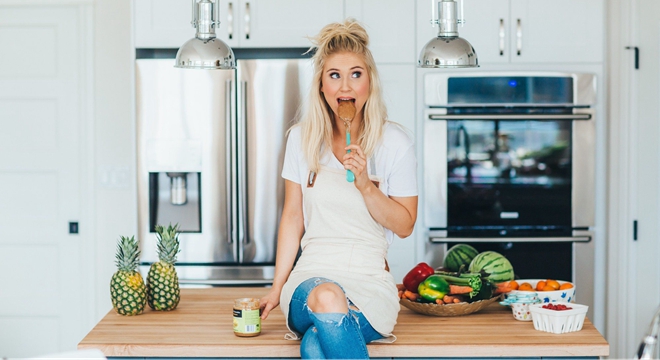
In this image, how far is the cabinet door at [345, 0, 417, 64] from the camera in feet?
12.0

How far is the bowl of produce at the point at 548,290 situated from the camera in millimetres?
2293

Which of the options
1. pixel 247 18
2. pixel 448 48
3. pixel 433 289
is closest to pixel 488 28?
pixel 247 18

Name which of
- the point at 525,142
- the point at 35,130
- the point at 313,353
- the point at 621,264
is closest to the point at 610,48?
the point at 525,142

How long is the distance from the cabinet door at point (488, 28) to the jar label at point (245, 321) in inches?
82.6

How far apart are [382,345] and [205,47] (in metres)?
1.05

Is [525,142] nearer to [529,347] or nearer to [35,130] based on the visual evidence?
[529,347]

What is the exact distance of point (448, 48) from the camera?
2.23 m

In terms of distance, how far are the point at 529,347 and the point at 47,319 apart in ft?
10.3

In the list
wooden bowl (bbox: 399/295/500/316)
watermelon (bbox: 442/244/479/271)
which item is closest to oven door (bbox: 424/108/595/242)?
watermelon (bbox: 442/244/479/271)

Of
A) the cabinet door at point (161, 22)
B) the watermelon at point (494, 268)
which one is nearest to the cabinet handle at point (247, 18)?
the cabinet door at point (161, 22)

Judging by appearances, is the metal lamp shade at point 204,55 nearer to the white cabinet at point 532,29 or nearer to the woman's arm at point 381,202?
the woman's arm at point 381,202

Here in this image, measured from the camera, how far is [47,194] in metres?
4.26

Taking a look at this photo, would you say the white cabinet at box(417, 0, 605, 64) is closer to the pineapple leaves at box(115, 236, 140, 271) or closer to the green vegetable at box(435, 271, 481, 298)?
the green vegetable at box(435, 271, 481, 298)

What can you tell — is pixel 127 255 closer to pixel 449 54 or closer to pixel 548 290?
pixel 449 54
